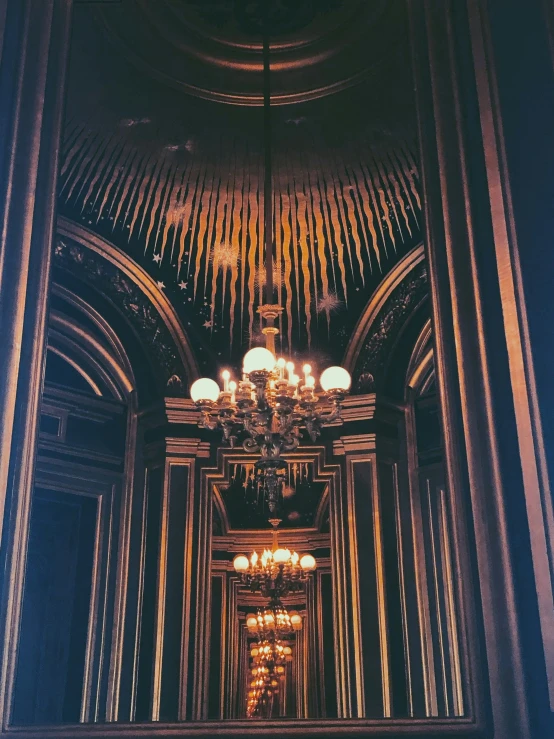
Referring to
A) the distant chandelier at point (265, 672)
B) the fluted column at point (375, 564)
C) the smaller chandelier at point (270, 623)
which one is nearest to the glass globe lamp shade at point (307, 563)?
the smaller chandelier at point (270, 623)

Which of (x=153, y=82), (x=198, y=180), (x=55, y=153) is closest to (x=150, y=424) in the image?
(x=198, y=180)

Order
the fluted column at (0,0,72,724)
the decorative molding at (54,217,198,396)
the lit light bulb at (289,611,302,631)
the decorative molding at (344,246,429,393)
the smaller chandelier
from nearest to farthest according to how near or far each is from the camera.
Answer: the fluted column at (0,0,72,724)
the decorative molding at (54,217,198,396)
the decorative molding at (344,246,429,393)
the smaller chandelier
the lit light bulb at (289,611,302,631)

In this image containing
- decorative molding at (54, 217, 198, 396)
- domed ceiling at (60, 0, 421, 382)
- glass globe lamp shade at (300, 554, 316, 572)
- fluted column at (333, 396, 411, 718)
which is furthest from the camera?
glass globe lamp shade at (300, 554, 316, 572)

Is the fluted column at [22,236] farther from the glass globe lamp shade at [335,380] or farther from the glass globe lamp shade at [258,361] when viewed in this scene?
the glass globe lamp shade at [335,380]

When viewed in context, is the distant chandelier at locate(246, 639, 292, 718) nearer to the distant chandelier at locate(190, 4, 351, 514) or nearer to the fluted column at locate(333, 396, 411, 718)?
the fluted column at locate(333, 396, 411, 718)

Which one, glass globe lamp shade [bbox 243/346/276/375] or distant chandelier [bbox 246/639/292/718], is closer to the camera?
glass globe lamp shade [bbox 243/346/276/375]

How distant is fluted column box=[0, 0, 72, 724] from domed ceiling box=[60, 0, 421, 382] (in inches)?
80.3

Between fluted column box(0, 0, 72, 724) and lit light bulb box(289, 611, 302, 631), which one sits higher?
fluted column box(0, 0, 72, 724)

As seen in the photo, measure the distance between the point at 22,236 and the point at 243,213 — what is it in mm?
4574

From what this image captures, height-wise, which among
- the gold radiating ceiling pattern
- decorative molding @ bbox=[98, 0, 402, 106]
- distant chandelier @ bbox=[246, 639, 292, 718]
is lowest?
distant chandelier @ bbox=[246, 639, 292, 718]

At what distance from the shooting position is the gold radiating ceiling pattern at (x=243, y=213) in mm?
7066

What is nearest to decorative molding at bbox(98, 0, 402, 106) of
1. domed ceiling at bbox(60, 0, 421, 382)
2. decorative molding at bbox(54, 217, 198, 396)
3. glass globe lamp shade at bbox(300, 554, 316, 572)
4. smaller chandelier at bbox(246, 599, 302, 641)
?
domed ceiling at bbox(60, 0, 421, 382)

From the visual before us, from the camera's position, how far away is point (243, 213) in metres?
7.73

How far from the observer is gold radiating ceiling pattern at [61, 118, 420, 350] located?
7.07 metres
